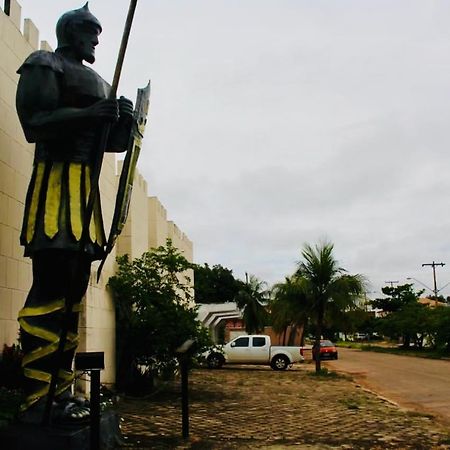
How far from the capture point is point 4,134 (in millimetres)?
6578

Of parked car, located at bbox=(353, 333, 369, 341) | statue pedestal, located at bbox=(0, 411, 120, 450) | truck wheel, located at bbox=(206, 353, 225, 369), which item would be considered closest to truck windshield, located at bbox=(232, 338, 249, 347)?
truck wheel, located at bbox=(206, 353, 225, 369)

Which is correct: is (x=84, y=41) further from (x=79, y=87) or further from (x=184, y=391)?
(x=184, y=391)

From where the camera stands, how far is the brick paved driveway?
6357 mm

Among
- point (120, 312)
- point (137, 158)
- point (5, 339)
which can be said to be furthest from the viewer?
point (120, 312)

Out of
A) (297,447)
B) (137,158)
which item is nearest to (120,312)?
(297,447)

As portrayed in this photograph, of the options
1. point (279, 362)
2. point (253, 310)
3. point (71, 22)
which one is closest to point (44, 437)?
point (71, 22)

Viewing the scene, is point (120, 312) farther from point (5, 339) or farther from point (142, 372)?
point (5, 339)

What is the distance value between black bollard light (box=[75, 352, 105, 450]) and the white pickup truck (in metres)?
17.8

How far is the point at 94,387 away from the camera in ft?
13.3

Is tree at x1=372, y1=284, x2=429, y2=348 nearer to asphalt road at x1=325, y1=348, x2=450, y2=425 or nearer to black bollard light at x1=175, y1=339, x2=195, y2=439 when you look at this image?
asphalt road at x1=325, y1=348, x2=450, y2=425

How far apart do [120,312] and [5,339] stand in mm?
5040

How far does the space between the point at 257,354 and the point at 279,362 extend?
2.87 feet

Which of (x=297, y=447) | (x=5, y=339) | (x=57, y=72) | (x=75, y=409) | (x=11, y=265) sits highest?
(x=57, y=72)

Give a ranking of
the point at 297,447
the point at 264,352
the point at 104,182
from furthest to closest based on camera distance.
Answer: the point at 264,352 < the point at 104,182 < the point at 297,447
